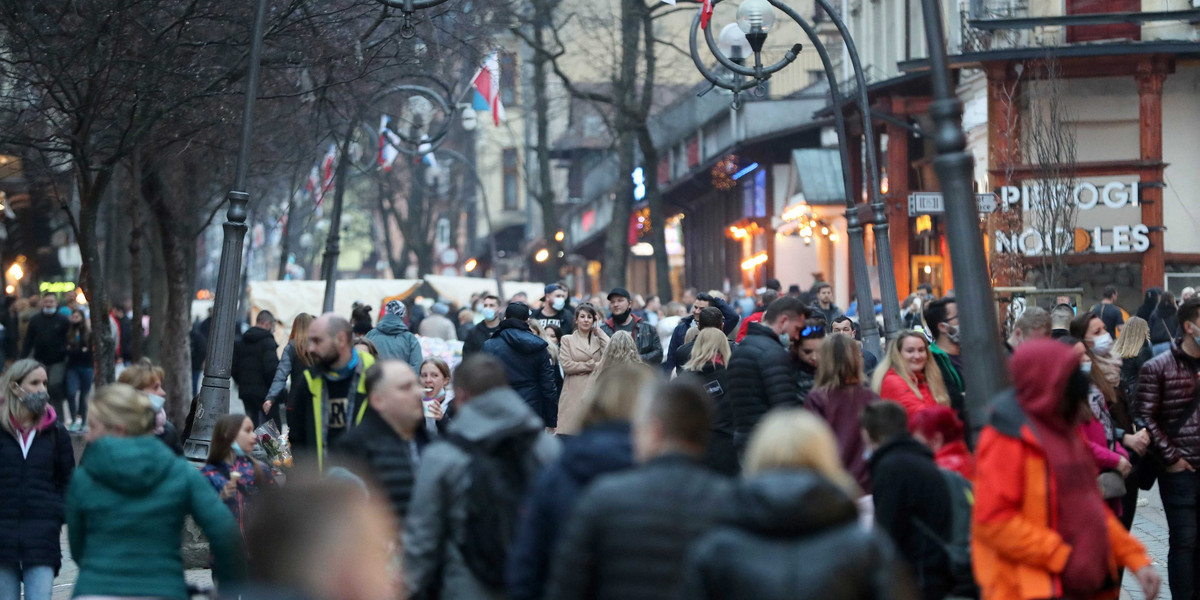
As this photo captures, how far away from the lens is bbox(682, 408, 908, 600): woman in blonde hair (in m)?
3.94

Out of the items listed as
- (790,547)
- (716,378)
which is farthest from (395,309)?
(790,547)

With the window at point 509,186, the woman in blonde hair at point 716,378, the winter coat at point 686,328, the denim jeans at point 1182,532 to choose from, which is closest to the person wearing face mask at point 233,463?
the woman in blonde hair at point 716,378

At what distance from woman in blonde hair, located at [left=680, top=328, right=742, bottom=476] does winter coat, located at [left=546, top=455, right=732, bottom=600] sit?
19.6ft

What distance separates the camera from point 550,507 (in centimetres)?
475

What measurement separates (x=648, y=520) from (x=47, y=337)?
18919 mm

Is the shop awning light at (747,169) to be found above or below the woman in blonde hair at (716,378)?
above

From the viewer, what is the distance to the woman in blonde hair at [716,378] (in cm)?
1037

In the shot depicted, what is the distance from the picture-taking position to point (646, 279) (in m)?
57.0

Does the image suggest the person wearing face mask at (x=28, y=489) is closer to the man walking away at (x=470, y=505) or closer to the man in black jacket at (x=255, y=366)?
the man walking away at (x=470, y=505)

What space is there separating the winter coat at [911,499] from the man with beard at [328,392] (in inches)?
107

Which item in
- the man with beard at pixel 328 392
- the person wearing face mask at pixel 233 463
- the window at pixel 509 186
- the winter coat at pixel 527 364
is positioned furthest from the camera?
the window at pixel 509 186

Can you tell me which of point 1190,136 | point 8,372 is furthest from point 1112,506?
Result: point 1190,136

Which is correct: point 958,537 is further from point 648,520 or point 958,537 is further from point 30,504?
point 30,504

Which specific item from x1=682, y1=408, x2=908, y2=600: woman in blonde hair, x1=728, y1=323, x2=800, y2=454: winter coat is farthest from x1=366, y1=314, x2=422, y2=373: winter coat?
x1=682, y1=408, x2=908, y2=600: woman in blonde hair
